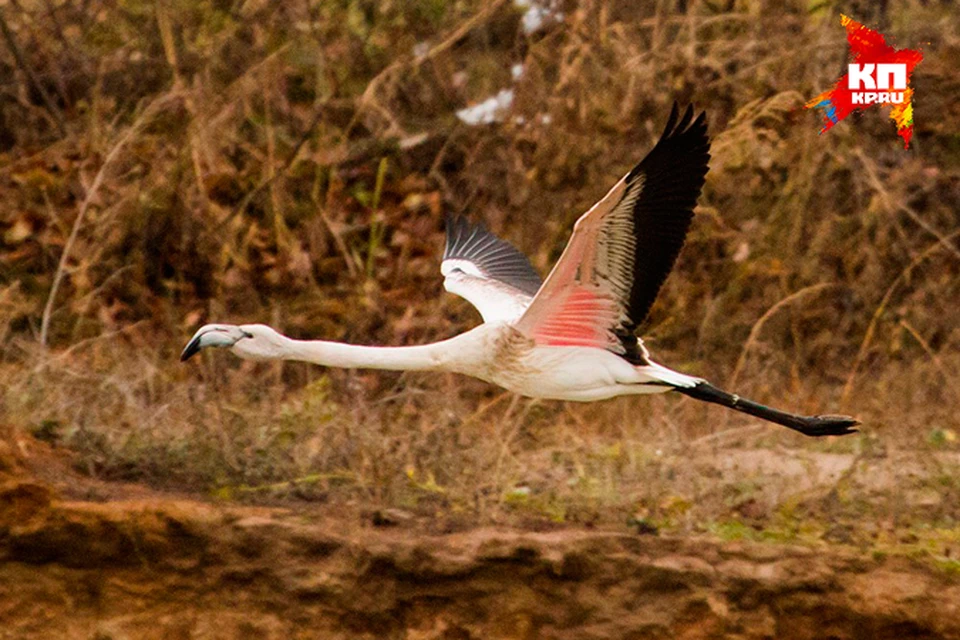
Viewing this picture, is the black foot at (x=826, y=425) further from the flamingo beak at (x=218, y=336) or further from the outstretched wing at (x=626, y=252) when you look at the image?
the flamingo beak at (x=218, y=336)

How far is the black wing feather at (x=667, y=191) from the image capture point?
4871 millimetres

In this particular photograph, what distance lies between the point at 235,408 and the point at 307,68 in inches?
153

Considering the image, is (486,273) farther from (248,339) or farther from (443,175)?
(443,175)

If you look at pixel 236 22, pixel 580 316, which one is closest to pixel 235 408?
pixel 580 316

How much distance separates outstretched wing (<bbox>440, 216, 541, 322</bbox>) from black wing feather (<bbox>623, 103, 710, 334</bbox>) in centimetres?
111

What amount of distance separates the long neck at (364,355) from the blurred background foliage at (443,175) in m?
2.16

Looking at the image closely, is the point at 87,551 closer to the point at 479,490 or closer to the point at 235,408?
the point at 235,408

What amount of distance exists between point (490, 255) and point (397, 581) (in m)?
2.09

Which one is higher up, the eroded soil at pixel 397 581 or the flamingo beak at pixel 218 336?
the flamingo beak at pixel 218 336

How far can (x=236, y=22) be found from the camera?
980 cm

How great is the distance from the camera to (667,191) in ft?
16.4

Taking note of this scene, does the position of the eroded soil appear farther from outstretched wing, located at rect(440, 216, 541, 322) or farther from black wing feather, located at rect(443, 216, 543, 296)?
black wing feather, located at rect(443, 216, 543, 296)

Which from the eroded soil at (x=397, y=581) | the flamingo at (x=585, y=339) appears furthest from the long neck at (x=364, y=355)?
the eroded soil at (x=397, y=581)

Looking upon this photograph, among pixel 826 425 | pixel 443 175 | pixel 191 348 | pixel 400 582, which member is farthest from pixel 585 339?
pixel 443 175
